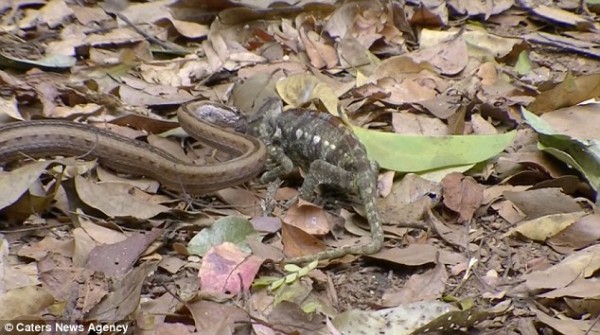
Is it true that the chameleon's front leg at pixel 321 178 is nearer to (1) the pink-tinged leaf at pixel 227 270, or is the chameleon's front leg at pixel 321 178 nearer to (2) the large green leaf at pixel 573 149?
(1) the pink-tinged leaf at pixel 227 270

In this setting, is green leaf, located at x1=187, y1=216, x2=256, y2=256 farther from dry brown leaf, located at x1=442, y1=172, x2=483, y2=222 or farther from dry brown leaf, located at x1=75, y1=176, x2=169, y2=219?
dry brown leaf, located at x1=442, y1=172, x2=483, y2=222

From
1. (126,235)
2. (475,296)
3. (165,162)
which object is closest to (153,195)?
(165,162)

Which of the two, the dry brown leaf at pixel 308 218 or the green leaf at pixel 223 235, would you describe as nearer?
the green leaf at pixel 223 235

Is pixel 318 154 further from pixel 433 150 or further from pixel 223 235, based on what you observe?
pixel 223 235

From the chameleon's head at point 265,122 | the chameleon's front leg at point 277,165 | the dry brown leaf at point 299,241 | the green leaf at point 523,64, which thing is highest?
the dry brown leaf at point 299,241

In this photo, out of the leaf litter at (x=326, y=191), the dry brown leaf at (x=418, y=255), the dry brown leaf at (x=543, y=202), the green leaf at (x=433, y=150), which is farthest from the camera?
the green leaf at (x=433, y=150)

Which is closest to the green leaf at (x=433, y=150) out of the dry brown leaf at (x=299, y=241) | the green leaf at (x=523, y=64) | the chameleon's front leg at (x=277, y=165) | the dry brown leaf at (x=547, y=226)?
the chameleon's front leg at (x=277, y=165)
